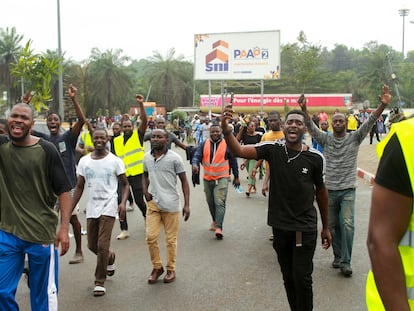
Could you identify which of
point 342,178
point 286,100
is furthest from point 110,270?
point 286,100

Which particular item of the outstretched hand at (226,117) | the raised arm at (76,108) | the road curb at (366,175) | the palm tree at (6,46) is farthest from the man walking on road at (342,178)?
the palm tree at (6,46)

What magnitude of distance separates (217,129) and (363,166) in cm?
945

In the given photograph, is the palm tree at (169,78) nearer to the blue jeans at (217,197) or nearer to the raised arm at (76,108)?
the blue jeans at (217,197)

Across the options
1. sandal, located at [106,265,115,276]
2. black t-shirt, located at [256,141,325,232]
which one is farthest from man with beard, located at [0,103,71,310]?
sandal, located at [106,265,115,276]

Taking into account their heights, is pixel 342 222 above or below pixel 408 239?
below

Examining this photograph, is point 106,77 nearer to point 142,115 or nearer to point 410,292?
point 142,115

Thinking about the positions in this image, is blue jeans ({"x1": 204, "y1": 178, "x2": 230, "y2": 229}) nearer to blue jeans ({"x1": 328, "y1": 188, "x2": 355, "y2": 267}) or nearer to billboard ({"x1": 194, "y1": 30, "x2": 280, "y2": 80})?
blue jeans ({"x1": 328, "y1": 188, "x2": 355, "y2": 267})

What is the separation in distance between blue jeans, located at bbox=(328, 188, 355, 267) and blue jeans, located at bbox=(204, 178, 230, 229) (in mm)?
2094

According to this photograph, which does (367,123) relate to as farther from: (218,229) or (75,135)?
(75,135)

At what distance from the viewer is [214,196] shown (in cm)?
774

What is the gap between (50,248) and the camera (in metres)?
3.78

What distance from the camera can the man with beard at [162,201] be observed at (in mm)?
5555

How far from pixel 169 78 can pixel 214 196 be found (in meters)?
64.0

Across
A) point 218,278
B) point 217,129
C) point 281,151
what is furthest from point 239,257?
point 281,151
